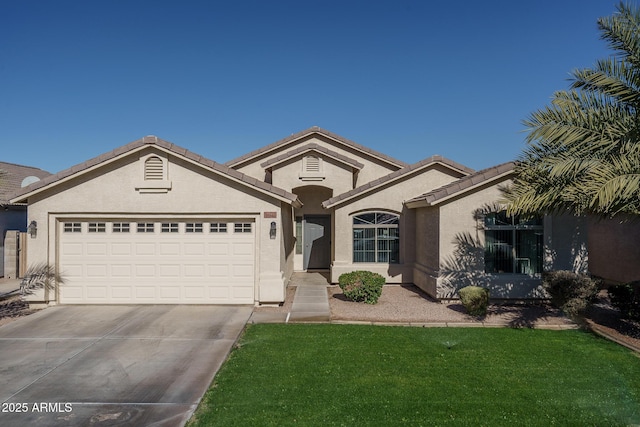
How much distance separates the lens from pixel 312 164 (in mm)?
16766

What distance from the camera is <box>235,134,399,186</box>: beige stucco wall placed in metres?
18.8

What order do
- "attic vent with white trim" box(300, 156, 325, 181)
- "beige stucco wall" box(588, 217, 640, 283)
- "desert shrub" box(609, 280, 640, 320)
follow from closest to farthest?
"desert shrub" box(609, 280, 640, 320), "beige stucco wall" box(588, 217, 640, 283), "attic vent with white trim" box(300, 156, 325, 181)

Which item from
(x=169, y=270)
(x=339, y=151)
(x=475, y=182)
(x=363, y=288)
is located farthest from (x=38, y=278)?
(x=339, y=151)

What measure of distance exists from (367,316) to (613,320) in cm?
622

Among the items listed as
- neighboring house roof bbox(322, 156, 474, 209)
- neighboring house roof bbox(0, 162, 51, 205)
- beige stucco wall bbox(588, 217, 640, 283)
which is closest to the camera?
beige stucco wall bbox(588, 217, 640, 283)

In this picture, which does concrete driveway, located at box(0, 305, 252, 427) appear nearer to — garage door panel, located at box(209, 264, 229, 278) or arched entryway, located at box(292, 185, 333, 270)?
garage door panel, located at box(209, 264, 229, 278)

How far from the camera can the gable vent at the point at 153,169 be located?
1072 centimetres

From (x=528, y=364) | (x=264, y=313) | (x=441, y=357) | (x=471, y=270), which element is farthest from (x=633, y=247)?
(x=264, y=313)

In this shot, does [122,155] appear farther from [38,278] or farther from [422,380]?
[422,380]

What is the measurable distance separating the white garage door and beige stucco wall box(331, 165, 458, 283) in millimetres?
4917

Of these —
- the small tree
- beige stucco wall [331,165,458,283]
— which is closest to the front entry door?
beige stucco wall [331,165,458,283]

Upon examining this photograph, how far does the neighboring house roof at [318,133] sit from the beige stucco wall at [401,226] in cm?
379

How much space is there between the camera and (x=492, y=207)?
11.5 meters

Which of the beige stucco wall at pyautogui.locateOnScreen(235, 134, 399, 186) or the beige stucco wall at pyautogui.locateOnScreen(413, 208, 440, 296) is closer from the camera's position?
the beige stucco wall at pyautogui.locateOnScreen(413, 208, 440, 296)
